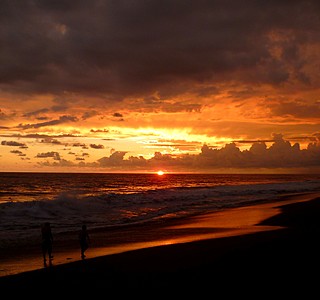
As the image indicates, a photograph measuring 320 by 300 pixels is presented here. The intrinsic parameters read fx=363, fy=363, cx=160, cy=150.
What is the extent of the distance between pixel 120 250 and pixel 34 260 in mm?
3845

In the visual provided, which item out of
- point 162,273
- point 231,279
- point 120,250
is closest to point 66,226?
point 120,250

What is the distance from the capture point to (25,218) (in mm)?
33250

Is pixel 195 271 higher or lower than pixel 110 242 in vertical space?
higher

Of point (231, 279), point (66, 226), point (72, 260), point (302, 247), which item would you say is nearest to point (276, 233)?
point (302, 247)

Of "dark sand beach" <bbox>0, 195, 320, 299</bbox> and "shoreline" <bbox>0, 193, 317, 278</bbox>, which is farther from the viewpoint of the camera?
"shoreline" <bbox>0, 193, 317, 278</bbox>

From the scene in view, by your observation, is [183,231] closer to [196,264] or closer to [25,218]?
[196,264]

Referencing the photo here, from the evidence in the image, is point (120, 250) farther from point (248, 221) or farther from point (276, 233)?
point (248, 221)

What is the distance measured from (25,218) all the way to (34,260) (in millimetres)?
18896

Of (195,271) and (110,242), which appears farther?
(110,242)

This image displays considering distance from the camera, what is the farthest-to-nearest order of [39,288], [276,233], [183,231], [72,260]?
[183,231] → [276,233] → [72,260] → [39,288]

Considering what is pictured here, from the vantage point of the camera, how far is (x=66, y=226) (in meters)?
28.8

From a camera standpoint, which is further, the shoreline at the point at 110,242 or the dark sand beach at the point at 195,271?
the shoreline at the point at 110,242

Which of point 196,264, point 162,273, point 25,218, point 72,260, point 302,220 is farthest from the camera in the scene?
point 25,218

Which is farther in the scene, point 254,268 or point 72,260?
point 72,260
